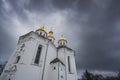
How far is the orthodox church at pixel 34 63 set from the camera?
1341 centimetres

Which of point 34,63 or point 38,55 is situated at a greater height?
point 38,55

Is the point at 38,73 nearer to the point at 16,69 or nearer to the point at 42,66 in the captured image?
the point at 42,66

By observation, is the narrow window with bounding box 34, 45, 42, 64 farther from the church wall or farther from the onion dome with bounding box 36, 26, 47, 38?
the onion dome with bounding box 36, 26, 47, 38

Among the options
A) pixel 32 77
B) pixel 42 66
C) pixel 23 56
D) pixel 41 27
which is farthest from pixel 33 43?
pixel 41 27

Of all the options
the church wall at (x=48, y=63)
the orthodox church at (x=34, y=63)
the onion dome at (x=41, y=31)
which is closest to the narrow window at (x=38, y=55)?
the orthodox church at (x=34, y=63)

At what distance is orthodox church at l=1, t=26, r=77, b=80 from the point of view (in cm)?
1341

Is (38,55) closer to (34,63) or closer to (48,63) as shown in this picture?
(34,63)

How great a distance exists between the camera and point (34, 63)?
15.2 meters

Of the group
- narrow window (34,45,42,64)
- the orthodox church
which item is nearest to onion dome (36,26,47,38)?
the orthodox church

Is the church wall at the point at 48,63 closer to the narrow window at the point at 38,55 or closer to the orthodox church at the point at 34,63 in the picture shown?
the orthodox church at the point at 34,63

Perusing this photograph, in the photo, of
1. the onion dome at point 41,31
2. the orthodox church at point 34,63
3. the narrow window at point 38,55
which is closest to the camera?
the orthodox church at point 34,63

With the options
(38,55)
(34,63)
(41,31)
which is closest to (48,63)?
(38,55)

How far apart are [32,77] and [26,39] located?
25.9ft

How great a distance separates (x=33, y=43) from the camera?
1661cm
